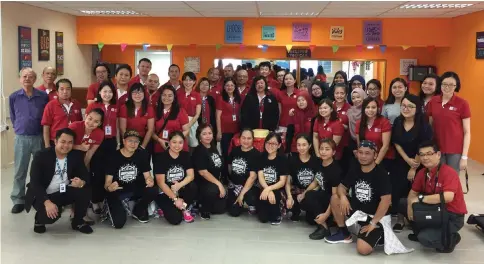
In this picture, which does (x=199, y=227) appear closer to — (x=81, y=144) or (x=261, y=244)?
(x=261, y=244)

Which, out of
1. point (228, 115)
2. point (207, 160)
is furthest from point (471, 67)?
point (207, 160)

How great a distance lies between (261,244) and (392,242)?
3.66 ft

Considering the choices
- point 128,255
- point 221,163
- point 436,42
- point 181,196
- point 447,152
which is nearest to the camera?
point 128,255

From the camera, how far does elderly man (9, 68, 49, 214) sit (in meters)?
4.55

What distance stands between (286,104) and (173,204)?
1.88m

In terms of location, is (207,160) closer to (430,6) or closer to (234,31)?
(234,31)

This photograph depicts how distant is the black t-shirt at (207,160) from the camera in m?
4.66


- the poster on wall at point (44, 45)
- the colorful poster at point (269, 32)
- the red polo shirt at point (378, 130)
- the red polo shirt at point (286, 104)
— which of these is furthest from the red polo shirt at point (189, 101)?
the colorful poster at point (269, 32)

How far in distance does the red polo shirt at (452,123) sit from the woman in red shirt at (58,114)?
3.63 m

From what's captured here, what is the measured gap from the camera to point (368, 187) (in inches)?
150

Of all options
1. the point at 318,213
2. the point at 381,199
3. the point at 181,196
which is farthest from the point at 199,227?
the point at 381,199

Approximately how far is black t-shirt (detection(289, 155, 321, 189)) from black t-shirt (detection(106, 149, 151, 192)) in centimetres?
148

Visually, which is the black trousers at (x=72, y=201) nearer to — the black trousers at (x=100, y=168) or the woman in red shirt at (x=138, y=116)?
the black trousers at (x=100, y=168)

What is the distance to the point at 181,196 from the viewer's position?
4.55 metres
